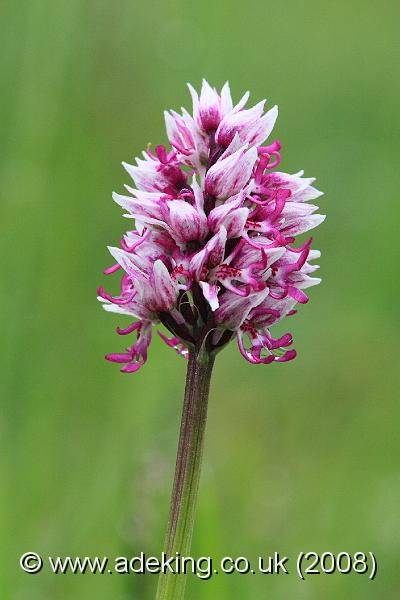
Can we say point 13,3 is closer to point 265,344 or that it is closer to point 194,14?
point 194,14

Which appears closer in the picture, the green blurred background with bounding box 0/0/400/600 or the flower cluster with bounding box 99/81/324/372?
the flower cluster with bounding box 99/81/324/372

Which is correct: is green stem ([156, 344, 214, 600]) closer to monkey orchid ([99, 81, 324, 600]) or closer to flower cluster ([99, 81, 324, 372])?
monkey orchid ([99, 81, 324, 600])

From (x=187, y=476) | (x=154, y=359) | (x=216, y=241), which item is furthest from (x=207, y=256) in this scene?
(x=154, y=359)

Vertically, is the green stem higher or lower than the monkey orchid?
lower

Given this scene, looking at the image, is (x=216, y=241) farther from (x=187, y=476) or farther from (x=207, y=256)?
(x=187, y=476)

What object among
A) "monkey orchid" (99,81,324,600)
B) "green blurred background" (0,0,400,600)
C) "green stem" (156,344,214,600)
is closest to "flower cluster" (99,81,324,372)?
"monkey orchid" (99,81,324,600)

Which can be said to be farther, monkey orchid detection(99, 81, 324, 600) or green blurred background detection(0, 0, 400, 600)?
green blurred background detection(0, 0, 400, 600)
